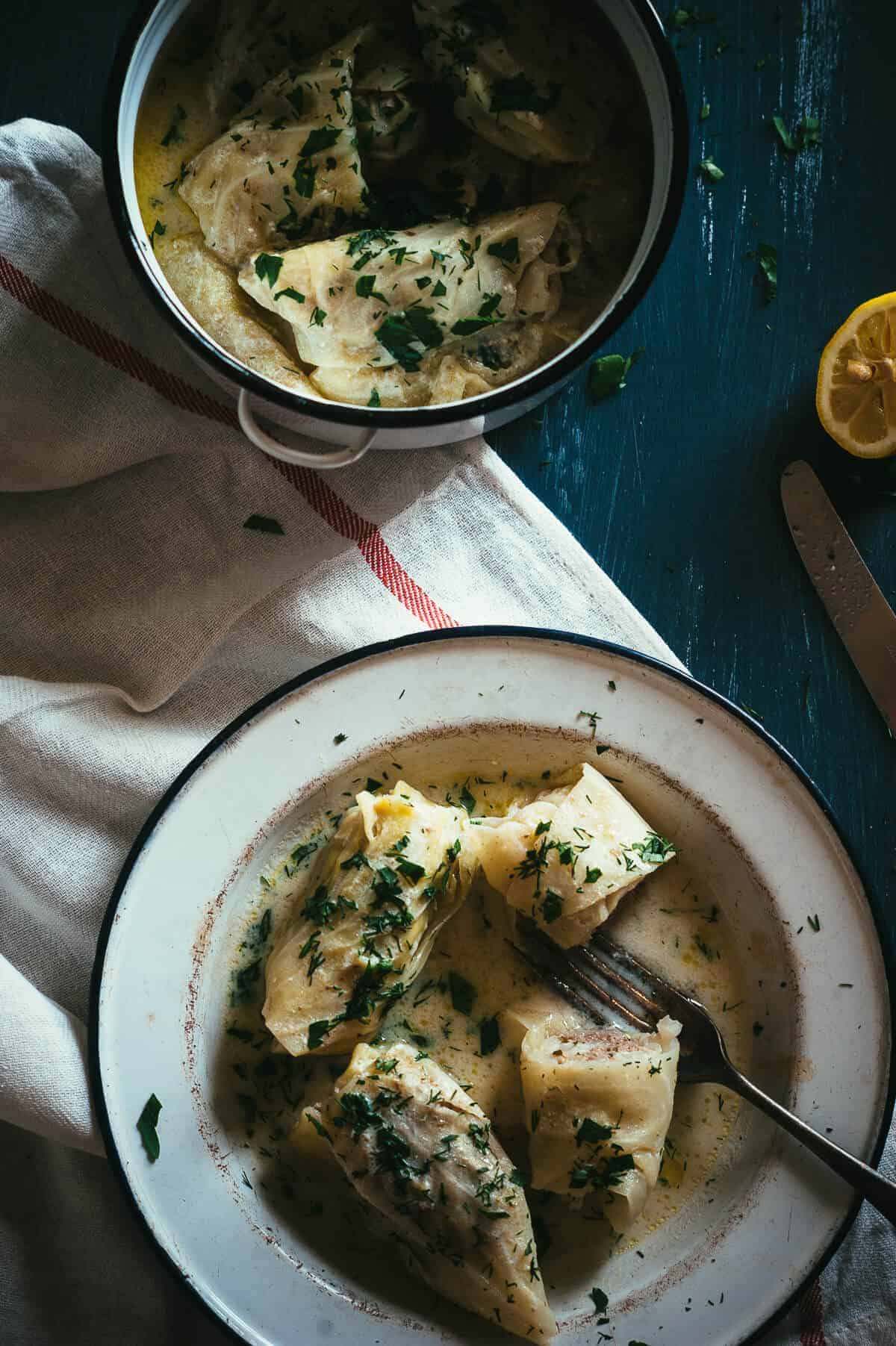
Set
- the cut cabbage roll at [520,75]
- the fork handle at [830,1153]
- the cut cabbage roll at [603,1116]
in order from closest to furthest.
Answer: the cut cabbage roll at [520,75], the fork handle at [830,1153], the cut cabbage roll at [603,1116]

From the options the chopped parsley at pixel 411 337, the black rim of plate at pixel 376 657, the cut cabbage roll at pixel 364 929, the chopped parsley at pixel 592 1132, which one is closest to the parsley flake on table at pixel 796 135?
the chopped parsley at pixel 411 337

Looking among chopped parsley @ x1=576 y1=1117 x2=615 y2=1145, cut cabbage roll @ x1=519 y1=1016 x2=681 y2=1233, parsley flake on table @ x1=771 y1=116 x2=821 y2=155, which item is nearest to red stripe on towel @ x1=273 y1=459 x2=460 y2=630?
cut cabbage roll @ x1=519 y1=1016 x2=681 y2=1233

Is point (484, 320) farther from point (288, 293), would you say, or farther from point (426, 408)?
point (288, 293)

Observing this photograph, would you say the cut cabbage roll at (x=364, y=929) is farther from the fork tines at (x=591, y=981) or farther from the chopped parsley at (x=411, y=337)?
the chopped parsley at (x=411, y=337)

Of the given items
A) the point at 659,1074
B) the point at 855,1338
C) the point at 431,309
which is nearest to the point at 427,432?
the point at 431,309

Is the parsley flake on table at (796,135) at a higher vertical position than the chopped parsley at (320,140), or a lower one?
higher

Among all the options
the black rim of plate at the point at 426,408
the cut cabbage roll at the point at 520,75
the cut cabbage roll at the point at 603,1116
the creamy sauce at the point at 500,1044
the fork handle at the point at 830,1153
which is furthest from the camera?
the creamy sauce at the point at 500,1044

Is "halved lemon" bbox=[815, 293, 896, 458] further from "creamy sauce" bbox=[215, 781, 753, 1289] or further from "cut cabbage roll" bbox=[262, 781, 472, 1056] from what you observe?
"cut cabbage roll" bbox=[262, 781, 472, 1056]

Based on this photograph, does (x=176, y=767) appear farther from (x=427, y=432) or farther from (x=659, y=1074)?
(x=659, y=1074)
